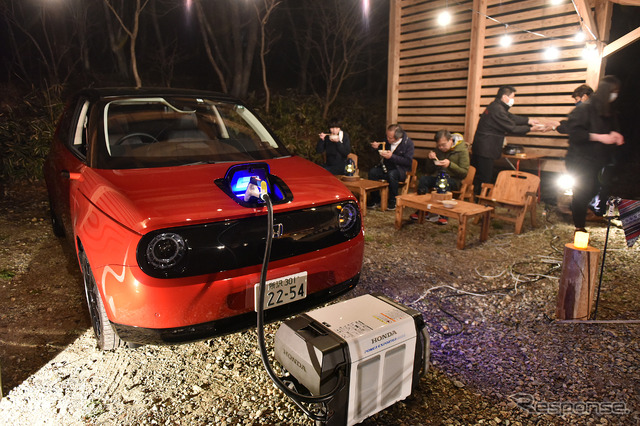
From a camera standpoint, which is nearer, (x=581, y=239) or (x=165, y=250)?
(x=165, y=250)

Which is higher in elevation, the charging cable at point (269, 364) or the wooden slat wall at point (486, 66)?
the wooden slat wall at point (486, 66)

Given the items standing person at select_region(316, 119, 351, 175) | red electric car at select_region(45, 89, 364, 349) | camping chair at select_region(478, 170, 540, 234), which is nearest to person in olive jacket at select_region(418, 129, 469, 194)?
camping chair at select_region(478, 170, 540, 234)

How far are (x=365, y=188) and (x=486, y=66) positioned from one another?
409 cm

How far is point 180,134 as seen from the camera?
3180 mm

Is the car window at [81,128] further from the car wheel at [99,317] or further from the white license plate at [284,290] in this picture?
the white license plate at [284,290]

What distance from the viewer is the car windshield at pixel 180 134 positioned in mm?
2734

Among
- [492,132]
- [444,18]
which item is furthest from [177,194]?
[444,18]

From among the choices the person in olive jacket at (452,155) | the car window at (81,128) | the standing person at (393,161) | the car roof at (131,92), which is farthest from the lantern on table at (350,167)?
the car window at (81,128)

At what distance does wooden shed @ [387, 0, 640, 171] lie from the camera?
6730 mm

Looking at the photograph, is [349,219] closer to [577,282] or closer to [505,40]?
[577,282]

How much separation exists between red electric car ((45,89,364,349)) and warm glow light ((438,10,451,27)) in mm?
6581

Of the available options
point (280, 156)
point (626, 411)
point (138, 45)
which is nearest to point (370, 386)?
point (626, 411)

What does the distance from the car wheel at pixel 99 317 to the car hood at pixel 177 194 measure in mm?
524

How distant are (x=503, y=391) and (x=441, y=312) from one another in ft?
3.19
